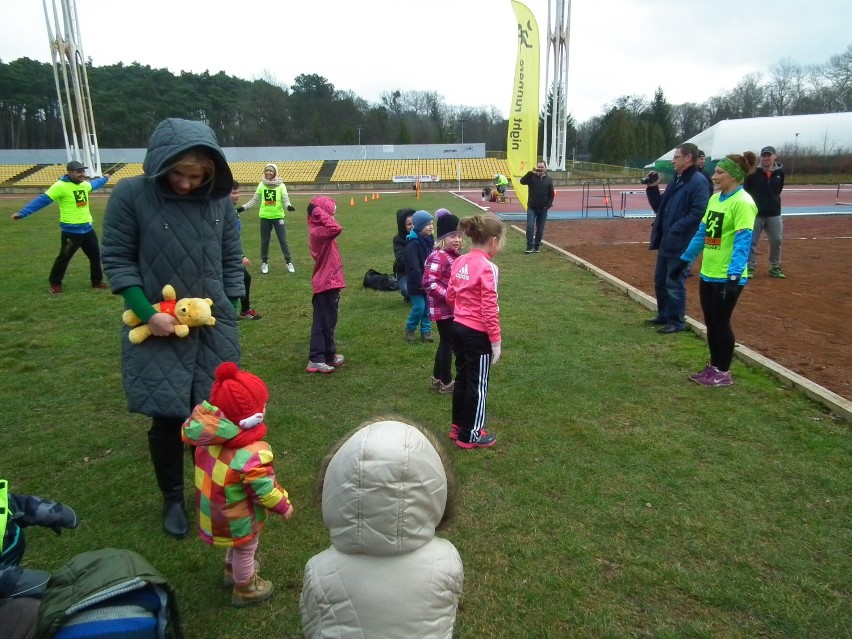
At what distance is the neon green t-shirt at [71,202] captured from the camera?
368 inches

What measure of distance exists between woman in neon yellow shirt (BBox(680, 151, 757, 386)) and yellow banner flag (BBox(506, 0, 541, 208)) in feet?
40.8

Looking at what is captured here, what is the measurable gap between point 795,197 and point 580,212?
13.7m

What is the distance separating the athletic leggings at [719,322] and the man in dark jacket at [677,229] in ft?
4.60

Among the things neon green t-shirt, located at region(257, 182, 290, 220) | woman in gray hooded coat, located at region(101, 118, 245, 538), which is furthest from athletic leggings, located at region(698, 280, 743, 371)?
neon green t-shirt, located at region(257, 182, 290, 220)

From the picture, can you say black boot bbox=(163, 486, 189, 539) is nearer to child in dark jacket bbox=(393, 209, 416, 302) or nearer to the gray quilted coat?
the gray quilted coat

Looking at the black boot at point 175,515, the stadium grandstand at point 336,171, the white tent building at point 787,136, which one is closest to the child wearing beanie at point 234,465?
the black boot at point 175,515

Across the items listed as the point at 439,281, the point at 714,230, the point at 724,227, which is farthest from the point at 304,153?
the point at 724,227

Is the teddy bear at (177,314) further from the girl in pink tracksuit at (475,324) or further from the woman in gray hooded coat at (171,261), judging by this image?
the girl in pink tracksuit at (475,324)

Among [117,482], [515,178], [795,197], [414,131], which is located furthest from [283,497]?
[414,131]

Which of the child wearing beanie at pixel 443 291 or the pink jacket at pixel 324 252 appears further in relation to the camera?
the pink jacket at pixel 324 252

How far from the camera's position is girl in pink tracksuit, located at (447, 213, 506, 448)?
163 inches

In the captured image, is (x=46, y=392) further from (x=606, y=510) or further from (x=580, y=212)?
(x=580, y=212)

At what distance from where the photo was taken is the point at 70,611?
1381mm

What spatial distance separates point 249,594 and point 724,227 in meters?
4.91
